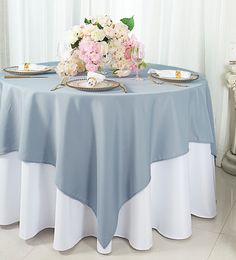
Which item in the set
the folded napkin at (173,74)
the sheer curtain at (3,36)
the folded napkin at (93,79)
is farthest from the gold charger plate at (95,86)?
the sheer curtain at (3,36)

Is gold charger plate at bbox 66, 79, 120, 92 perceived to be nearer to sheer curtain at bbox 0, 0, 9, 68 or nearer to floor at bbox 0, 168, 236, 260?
floor at bbox 0, 168, 236, 260

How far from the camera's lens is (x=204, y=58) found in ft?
9.52

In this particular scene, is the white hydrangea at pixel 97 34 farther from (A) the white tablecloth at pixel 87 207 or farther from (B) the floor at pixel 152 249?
(B) the floor at pixel 152 249

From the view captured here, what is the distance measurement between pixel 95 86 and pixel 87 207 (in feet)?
1.85

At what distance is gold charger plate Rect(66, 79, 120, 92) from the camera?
185 centimetres

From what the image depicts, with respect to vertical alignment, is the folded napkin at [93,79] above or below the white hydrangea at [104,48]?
below

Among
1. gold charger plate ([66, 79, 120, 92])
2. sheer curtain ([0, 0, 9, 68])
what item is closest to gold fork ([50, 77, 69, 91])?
gold charger plate ([66, 79, 120, 92])

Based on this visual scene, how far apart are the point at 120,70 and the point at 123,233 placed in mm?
832

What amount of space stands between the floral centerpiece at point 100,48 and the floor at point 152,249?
858 millimetres

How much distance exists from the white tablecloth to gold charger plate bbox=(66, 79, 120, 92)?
1.31ft

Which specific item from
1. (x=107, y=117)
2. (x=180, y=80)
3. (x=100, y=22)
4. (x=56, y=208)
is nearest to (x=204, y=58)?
(x=180, y=80)

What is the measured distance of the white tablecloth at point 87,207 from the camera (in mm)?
1892
